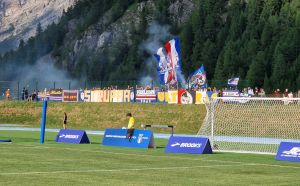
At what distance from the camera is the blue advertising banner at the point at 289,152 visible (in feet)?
95.7

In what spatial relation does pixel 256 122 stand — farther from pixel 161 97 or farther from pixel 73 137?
pixel 161 97

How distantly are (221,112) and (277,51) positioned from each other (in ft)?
152

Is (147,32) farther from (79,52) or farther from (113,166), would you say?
(113,166)

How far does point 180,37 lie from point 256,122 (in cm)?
6896

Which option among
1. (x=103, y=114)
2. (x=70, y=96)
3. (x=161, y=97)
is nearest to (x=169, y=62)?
(x=161, y=97)

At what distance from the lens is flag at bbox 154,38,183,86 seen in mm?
59688

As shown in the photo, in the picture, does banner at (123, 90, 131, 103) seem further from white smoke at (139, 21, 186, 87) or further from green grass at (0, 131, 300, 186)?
white smoke at (139, 21, 186, 87)

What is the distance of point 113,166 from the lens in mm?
25562

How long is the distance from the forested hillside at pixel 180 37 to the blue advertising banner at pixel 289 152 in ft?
191

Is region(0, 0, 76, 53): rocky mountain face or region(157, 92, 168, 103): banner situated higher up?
region(0, 0, 76, 53): rocky mountain face

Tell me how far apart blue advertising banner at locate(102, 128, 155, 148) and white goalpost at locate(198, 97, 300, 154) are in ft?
16.2

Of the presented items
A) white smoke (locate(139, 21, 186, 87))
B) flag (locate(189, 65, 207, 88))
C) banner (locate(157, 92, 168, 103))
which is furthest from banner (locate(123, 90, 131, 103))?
white smoke (locate(139, 21, 186, 87))

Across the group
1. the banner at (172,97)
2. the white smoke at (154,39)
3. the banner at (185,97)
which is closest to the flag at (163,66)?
the banner at (185,97)

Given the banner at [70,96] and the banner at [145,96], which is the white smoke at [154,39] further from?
the banner at [145,96]
